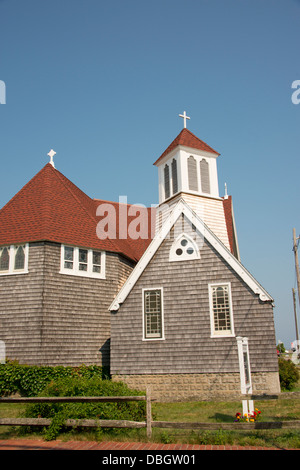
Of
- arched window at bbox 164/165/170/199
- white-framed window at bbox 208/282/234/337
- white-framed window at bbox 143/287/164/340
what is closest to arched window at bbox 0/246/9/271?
white-framed window at bbox 143/287/164/340

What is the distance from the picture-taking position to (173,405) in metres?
15.3

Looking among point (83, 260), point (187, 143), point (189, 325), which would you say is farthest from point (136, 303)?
point (187, 143)

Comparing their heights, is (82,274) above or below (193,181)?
below

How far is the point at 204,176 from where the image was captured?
81.3ft

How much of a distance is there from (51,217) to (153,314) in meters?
7.26

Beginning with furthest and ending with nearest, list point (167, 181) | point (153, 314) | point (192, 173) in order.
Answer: point (167, 181) < point (192, 173) < point (153, 314)

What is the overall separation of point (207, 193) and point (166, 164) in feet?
11.5

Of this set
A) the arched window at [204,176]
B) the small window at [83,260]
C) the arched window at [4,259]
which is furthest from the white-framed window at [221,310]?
the arched window at [4,259]

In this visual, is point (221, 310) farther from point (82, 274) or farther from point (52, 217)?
point (52, 217)

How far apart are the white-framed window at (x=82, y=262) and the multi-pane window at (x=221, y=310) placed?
254 inches

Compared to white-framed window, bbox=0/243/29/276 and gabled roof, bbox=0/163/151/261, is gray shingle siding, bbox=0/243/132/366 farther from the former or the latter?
gabled roof, bbox=0/163/151/261

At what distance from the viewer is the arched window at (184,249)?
17.9m

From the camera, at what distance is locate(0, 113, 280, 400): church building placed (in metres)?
16.4
